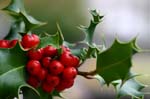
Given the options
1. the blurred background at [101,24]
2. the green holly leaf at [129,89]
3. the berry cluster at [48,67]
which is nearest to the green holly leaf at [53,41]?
the berry cluster at [48,67]

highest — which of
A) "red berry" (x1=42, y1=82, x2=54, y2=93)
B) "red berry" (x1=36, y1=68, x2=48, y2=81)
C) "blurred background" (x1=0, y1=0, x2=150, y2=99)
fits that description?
"red berry" (x1=36, y1=68, x2=48, y2=81)

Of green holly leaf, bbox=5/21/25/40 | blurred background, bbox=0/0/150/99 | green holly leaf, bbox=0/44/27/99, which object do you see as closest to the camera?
green holly leaf, bbox=0/44/27/99

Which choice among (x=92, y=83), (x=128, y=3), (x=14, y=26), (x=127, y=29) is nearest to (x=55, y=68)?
(x=14, y=26)

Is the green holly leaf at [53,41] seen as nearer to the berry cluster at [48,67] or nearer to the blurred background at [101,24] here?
the berry cluster at [48,67]

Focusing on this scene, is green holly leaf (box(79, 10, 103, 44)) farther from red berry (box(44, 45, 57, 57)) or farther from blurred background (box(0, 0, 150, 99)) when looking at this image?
blurred background (box(0, 0, 150, 99))

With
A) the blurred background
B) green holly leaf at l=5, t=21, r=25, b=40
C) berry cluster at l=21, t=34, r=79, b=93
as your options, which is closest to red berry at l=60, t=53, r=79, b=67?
berry cluster at l=21, t=34, r=79, b=93

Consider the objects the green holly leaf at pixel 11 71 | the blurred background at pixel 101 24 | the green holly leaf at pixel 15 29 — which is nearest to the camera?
the green holly leaf at pixel 11 71

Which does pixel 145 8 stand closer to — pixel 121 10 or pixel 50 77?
pixel 121 10

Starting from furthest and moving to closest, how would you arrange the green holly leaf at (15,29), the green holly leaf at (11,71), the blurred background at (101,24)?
the blurred background at (101,24), the green holly leaf at (15,29), the green holly leaf at (11,71)
